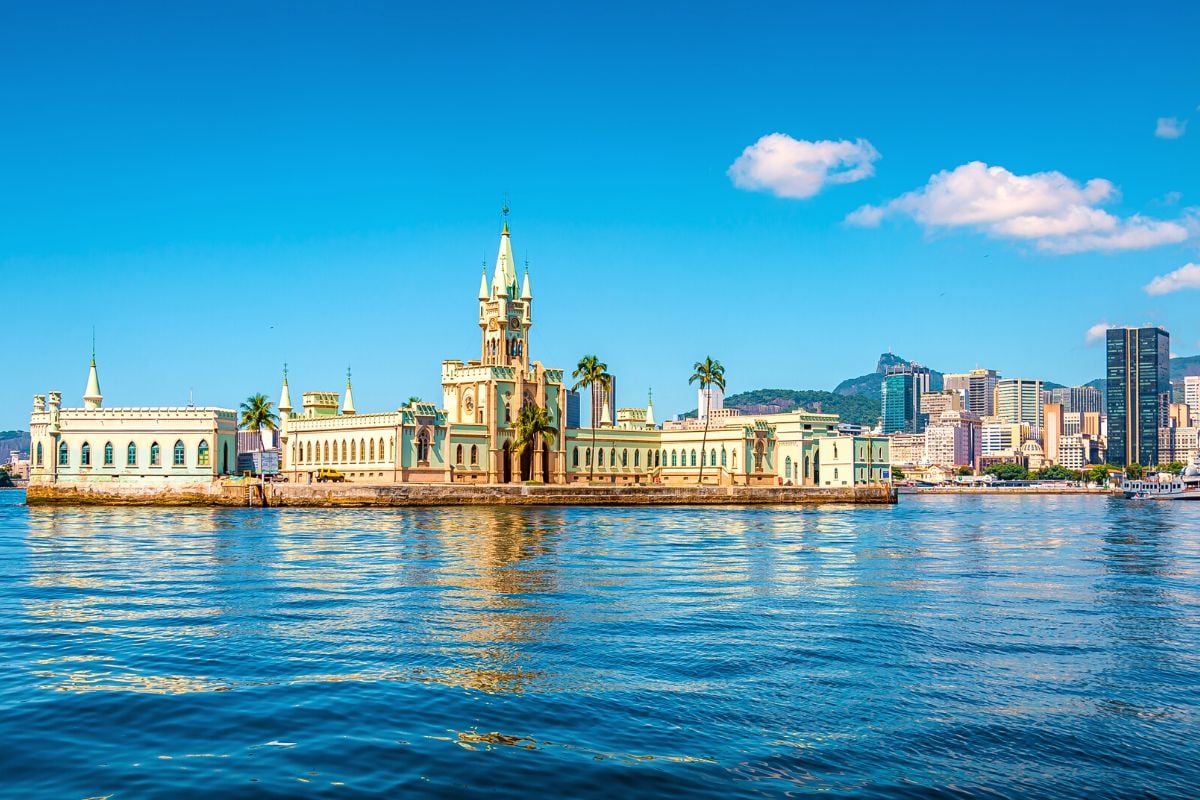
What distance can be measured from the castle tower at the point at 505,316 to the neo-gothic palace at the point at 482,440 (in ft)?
0.40

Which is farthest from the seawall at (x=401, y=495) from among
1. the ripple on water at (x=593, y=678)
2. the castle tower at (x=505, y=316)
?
the ripple on water at (x=593, y=678)

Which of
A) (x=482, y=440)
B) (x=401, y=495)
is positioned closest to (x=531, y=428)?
(x=482, y=440)

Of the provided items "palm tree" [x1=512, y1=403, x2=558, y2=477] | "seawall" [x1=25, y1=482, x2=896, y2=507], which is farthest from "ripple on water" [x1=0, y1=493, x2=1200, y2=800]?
"palm tree" [x1=512, y1=403, x2=558, y2=477]

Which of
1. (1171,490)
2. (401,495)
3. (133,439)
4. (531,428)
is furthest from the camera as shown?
(1171,490)

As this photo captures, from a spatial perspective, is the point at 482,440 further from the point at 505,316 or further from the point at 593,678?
the point at 593,678

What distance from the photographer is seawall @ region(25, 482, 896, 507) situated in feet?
285

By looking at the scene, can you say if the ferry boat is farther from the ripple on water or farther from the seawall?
the ripple on water

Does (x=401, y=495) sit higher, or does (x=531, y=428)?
(x=531, y=428)

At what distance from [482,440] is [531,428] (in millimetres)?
4924

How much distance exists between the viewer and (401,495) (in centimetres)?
9188

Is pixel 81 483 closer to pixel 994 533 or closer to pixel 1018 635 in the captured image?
pixel 994 533

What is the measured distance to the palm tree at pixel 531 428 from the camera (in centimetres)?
10962

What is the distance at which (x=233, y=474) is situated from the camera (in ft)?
333

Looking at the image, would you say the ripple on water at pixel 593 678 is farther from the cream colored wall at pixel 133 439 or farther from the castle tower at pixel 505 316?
the castle tower at pixel 505 316
